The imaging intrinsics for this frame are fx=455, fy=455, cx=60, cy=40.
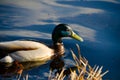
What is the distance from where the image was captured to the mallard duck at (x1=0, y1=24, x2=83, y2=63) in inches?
350

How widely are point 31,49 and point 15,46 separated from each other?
0.41 m

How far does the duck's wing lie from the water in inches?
21.1

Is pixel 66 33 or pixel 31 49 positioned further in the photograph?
pixel 66 33

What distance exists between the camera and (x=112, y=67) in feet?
28.3

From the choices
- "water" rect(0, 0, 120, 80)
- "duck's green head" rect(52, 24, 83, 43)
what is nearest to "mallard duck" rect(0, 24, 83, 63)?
"duck's green head" rect(52, 24, 83, 43)

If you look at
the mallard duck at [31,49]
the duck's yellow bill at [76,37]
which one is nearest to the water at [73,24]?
the duck's yellow bill at [76,37]

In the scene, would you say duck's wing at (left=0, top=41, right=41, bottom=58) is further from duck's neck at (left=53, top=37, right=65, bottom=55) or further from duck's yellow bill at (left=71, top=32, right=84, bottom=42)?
duck's yellow bill at (left=71, top=32, right=84, bottom=42)

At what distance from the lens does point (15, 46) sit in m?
9.04

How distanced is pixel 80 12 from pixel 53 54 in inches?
91.7

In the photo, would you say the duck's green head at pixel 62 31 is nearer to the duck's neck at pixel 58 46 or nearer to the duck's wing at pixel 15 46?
the duck's neck at pixel 58 46

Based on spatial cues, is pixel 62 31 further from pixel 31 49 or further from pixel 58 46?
pixel 31 49

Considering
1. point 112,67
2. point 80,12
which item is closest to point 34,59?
point 112,67

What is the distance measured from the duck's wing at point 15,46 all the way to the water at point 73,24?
21.1 inches

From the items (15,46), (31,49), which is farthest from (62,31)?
(15,46)
